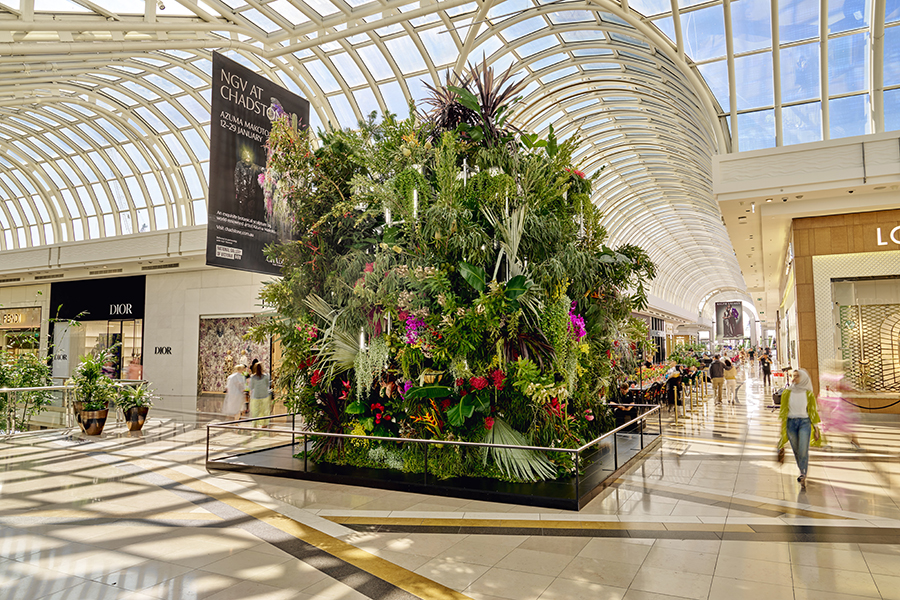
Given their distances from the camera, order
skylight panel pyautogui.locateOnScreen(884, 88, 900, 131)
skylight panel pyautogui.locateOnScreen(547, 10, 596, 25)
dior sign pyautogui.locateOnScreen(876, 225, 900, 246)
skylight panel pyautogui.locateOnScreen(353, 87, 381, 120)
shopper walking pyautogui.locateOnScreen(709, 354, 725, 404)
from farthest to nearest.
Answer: shopper walking pyautogui.locateOnScreen(709, 354, 725, 404)
skylight panel pyautogui.locateOnScreen(353, 87, 381, 120)
skylight panel pyautogui.locateOnScreen(547, 10, 596, 25)
dior sign pyautogui.locateOnScreen(876, 225, 900, 246)
skylight panel pyautogui.locateOnScreen(884, 88, 900, 131)

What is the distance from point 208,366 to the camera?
2198cm

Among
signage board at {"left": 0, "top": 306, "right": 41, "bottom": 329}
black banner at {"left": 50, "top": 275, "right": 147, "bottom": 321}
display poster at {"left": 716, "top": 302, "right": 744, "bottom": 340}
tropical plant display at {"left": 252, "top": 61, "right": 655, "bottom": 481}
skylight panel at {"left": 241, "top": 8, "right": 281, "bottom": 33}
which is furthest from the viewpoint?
display poster at {"left": 716, "top": 302, "right": 744, "bottom": 340}

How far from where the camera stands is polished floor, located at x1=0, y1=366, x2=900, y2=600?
415cm

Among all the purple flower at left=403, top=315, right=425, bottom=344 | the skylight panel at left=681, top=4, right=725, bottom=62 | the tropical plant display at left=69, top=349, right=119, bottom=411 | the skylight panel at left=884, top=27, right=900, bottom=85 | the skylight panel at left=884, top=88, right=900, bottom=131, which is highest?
the skylight panel at left=681, top=4, right=725, bottom=62

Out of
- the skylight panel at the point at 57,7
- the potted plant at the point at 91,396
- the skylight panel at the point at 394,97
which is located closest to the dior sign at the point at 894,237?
the skylight panel at the point at 394,97

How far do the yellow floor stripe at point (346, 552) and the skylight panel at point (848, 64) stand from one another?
1381 cm

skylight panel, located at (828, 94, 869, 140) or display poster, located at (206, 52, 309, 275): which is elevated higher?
skylight panel, located at (828, 94, 869, 140)

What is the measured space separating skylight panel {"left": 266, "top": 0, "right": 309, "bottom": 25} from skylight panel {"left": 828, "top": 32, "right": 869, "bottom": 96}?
12.4m

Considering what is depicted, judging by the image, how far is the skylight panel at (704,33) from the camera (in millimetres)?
13547

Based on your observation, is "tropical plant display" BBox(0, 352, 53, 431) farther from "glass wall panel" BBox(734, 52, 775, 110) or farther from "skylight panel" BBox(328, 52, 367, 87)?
"glass wall panel" BBox(734, 52, 775, 110)

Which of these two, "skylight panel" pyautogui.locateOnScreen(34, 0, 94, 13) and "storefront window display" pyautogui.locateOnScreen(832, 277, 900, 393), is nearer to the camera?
"skylight panel" pyautogui.locateOnScreen(34, 0, 94, 13)

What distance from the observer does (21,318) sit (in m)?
28.8

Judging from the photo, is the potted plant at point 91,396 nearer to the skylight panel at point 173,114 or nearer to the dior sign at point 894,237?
the skylight panel at point 173,114

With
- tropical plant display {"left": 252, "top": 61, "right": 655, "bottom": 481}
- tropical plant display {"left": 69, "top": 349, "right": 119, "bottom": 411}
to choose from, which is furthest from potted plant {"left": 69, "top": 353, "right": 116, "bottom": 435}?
tropical plant display {"left": 252, "top": 61, "right": 655, "bottom": 481}
